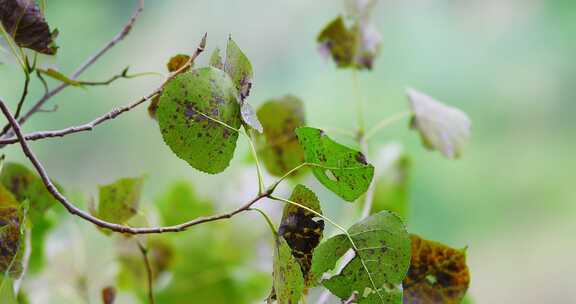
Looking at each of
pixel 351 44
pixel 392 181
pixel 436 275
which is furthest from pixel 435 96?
pixel 436 275

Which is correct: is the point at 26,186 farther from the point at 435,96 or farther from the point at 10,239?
the point at 435,96

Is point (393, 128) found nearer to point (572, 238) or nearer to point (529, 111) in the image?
point (529, 111)

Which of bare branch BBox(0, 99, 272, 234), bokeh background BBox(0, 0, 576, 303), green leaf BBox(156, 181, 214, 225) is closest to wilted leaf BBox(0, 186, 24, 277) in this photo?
bare branch BBox(0, 99, 272, 234)

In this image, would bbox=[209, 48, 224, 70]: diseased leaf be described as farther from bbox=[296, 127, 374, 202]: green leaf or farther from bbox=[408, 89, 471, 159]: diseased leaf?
bbox=[408, 89, 471, 159]: diseased leaf

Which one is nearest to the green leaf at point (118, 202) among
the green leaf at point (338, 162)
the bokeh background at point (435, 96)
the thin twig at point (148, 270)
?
the thin twig at point (148, 270)

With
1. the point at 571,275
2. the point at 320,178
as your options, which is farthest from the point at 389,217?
the point at 571,275

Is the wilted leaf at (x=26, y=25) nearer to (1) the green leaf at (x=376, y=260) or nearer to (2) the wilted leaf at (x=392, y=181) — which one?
(1) the green leaf at (x=376, y=260)
